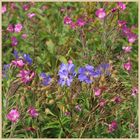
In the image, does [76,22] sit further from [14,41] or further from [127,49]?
[14,41]

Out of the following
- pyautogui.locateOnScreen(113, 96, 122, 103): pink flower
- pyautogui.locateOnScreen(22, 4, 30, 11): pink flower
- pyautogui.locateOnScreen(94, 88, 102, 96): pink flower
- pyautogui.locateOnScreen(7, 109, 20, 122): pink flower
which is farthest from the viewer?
pyautogui.locateOnScreen(22, 4, 30, 11): pink flower

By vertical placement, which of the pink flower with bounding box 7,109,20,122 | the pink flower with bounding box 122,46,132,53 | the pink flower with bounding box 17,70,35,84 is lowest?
the pink flower with bounding box 7,109,20,122

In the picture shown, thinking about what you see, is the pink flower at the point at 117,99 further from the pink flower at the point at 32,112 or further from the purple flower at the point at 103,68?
the pink flower at the point at 32,112

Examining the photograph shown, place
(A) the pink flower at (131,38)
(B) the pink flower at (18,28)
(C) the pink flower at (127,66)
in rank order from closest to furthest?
(C) the pink flower at (127,66), (A) the pink flower at (131,38), (B) the pink flower at (18,28)

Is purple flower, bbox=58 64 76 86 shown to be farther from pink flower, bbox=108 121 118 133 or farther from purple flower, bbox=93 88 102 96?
pink flower, bbox=108 121 118 133

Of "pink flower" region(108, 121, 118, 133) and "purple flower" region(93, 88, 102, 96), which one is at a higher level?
"purple flower" region(93, 88, 102, 96)

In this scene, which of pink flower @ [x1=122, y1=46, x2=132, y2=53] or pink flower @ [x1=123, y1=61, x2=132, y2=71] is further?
pink flower @ [x1=122, y1=46, x2=132, y2=53]

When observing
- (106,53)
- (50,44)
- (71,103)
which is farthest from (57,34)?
(71,103)

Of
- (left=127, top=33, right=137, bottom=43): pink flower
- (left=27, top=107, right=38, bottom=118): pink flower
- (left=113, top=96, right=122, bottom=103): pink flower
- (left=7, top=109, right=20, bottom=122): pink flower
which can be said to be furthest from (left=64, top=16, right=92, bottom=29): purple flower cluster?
(left=7, top=109, right=20, bottom=122): pink flower

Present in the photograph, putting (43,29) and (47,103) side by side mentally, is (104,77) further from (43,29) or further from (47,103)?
(43,29)

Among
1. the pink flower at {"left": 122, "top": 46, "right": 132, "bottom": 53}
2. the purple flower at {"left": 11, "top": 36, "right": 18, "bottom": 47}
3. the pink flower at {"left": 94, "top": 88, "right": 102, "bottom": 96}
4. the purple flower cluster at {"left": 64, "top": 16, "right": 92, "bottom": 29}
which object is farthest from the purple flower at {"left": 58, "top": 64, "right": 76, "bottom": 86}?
the purple flower at {"left": 11, "top": 36, "right": 18, "bottom": 47}

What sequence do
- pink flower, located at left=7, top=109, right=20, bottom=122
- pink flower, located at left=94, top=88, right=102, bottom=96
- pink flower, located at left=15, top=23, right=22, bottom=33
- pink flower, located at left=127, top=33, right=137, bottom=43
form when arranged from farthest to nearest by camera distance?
pink flower, located at left=15, top=23, right=22, bottom=33, pink flower, located at left=127, top=33, right=137, bottom=43, pink flower, located at left=94, top=88, right=102, bottom=96, pink flower, located at left=7, top=109, right=20, bottom=122

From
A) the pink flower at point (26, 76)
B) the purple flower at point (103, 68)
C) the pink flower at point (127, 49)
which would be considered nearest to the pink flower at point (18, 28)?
the pink flower at point (127, 49)
